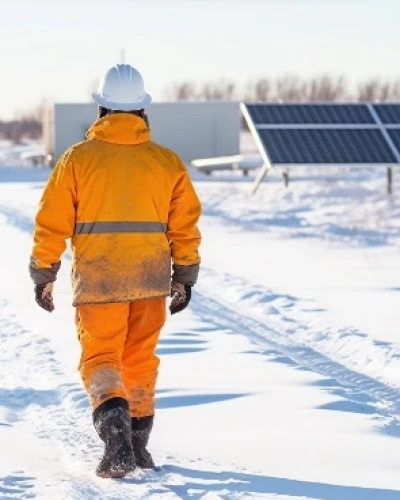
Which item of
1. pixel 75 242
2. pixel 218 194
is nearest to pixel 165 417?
pixel 75 242

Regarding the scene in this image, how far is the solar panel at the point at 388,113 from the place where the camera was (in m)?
23.3

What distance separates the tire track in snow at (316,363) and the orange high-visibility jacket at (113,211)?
140 centimetres

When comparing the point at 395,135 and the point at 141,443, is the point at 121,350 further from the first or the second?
the point at 395,135

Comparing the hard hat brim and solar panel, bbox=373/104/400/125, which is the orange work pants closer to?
the hard hat brim

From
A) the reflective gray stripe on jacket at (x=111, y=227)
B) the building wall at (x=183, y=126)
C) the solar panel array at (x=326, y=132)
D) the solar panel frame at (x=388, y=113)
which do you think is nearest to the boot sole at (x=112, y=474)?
the reflective gray stripe on jacket at (x=111, y=227)

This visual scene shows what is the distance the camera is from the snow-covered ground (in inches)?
172

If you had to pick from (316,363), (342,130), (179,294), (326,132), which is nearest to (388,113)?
(342,130)

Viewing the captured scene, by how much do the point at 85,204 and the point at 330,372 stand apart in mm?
2703

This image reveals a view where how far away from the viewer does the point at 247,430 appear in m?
5.23

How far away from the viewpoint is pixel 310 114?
77.3 ft

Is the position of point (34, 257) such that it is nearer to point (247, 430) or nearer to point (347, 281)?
point (247, 430)

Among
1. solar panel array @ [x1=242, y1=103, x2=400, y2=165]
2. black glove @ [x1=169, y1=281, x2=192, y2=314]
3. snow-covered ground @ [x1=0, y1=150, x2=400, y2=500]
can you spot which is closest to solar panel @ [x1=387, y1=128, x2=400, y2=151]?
solar panel array @ [x1=242, y1=103, x2=400, y2=165]

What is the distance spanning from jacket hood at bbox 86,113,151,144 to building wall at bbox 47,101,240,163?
40.5 metres

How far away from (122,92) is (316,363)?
2895 mm
